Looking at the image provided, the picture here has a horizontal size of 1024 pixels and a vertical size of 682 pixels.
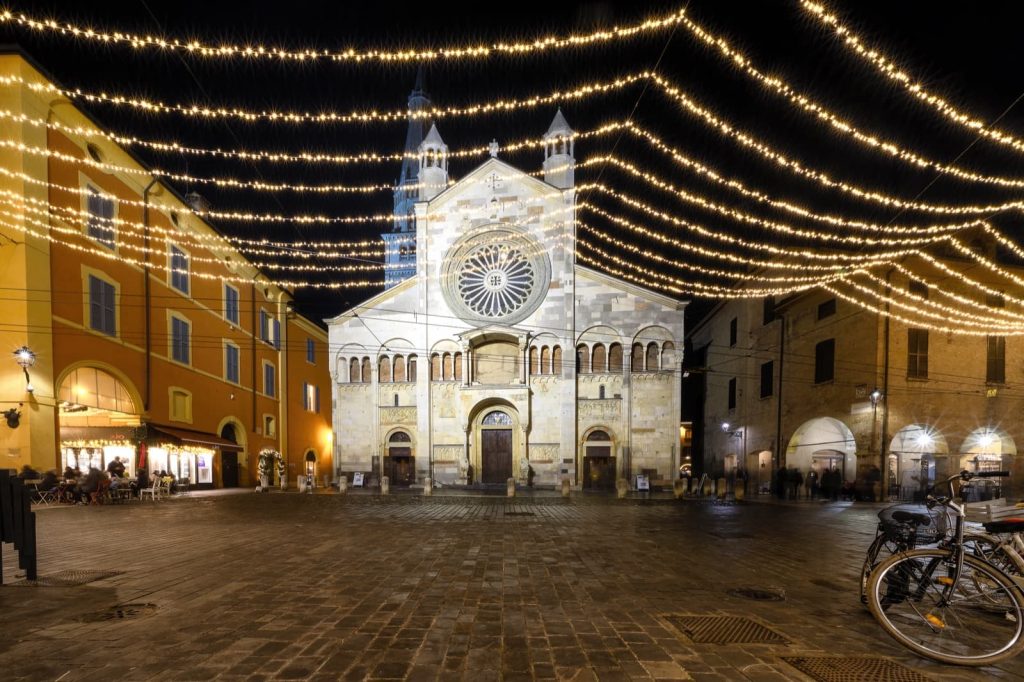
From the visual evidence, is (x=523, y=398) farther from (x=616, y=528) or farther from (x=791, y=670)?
(x=791, y=670)

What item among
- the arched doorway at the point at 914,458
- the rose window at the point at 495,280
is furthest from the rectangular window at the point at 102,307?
the arched doorway at the point at 914,458

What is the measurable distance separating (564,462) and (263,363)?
1743 cm

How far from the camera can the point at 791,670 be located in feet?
11.4

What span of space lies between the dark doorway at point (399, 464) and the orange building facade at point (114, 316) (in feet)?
21.3

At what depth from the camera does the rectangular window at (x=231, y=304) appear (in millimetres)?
24283

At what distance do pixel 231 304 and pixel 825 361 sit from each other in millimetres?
27867

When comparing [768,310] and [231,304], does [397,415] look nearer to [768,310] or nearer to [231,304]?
[231,304]

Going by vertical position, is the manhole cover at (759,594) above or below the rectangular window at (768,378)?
below

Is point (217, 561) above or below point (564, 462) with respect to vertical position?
above

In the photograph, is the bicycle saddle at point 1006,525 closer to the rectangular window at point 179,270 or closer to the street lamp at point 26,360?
the street lamp at point 26,360

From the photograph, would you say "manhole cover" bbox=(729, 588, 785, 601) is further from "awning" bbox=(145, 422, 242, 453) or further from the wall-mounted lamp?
"awning" bbox=(145, 422, 242, 453)

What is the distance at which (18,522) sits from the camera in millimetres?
5719

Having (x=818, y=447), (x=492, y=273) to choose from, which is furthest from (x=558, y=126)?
(x=818, y=447)

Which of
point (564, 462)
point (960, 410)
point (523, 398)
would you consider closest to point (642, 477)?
point (564, 462)
